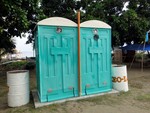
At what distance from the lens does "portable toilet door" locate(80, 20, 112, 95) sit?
5.32 m

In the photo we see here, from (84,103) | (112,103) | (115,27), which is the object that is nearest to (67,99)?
(84,103)

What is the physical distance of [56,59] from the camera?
4934 millimetres

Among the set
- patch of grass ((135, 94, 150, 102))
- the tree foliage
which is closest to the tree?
the tree foliage

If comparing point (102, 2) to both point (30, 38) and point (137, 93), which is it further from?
point (137, 93)

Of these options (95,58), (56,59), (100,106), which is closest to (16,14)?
(56,59)

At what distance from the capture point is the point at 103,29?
5.63 metres

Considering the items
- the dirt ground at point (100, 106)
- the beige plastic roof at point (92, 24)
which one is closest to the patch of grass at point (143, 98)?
the dirt ground at point (100, 106)

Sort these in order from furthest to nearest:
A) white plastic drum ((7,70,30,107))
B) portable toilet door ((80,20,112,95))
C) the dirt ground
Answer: portable toilet door ((80,20,112,95)) → white plastic drum ((7,70,30,107)) → the dirt ground

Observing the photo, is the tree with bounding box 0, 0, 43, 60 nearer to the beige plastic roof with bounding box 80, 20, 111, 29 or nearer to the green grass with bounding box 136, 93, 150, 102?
the beige plastic roof with bounding box 80, 20, 111, 29

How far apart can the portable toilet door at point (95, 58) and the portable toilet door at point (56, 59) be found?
0.97 ft

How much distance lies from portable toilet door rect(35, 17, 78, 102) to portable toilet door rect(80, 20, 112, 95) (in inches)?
11.6

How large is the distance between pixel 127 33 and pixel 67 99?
8.69 metres

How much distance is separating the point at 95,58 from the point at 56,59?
127 centimetres

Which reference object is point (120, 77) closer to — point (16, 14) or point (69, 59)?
point (69, 59)
